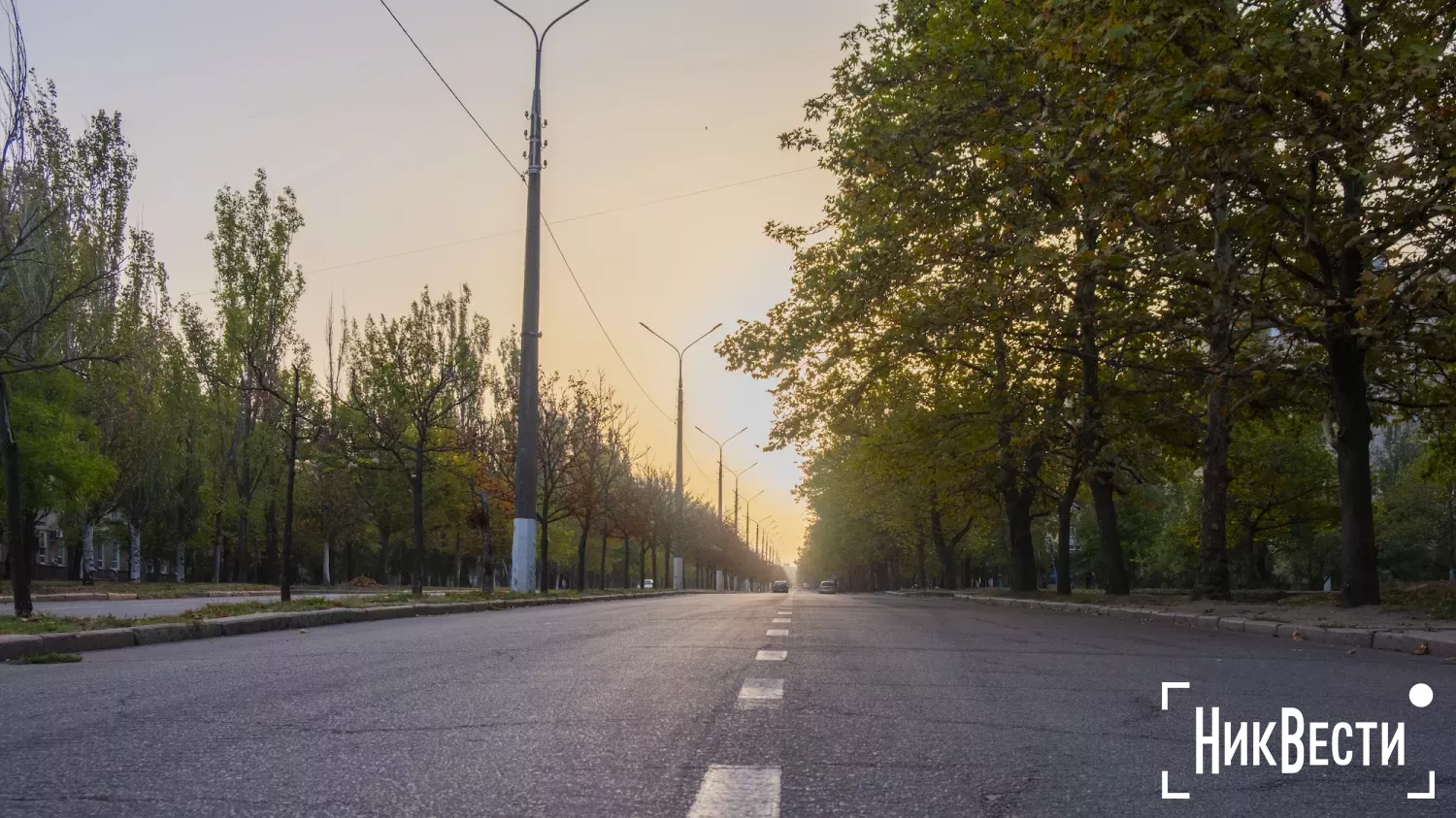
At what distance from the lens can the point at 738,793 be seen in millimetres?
3781

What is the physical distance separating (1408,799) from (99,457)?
3814cm

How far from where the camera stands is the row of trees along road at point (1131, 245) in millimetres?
13375

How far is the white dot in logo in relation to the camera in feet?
22.1

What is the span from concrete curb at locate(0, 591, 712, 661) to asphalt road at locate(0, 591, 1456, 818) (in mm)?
952

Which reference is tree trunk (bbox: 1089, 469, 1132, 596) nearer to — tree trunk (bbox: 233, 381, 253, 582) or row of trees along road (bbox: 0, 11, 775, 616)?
row of trees along road (bbox: 0, 11, 775, 616)

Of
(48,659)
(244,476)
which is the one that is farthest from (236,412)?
(48,659)

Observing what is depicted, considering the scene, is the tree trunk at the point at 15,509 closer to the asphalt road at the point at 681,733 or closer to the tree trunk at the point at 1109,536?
the asphalt road at the point at 681,733

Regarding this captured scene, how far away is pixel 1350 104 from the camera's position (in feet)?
43.7

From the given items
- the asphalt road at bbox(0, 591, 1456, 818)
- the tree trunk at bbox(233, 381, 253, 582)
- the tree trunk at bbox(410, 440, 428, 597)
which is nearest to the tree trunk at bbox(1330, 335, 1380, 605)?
the asphalt road at bbox(0, 591, 1456, 818)

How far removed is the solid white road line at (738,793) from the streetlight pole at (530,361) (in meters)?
20.3

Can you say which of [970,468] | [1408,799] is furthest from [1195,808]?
[970,468]

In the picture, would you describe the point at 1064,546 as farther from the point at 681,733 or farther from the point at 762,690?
the point at 681,733

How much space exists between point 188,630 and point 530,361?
1314cm

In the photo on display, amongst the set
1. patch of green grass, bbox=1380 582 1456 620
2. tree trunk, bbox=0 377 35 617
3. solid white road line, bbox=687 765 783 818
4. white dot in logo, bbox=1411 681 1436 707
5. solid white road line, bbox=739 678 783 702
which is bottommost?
patch of green grass, bbox=1380 582 1456 620
